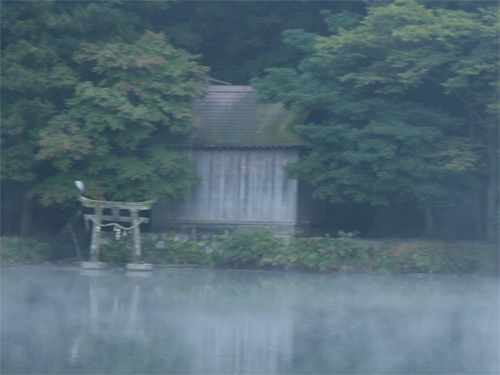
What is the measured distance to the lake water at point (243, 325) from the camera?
729 cm

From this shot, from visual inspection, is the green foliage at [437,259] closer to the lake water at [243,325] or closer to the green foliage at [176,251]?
the lake water at [243,325]

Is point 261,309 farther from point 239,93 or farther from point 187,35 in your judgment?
point 187,35

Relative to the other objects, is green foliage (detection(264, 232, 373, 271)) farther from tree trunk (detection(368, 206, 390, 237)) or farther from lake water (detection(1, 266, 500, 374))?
tree trunk (detection(368, 206, 390, 237))

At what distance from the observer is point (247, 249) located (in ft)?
50.7

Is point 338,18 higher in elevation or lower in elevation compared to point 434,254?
higher

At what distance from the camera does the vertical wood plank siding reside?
17.0m

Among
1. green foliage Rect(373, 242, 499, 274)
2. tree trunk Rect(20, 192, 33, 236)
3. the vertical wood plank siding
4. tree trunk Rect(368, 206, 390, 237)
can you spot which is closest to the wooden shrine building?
the vertical wood plank siding

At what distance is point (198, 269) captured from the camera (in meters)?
15.6

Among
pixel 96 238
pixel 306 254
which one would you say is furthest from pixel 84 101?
pixel 306 254

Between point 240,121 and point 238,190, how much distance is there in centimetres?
247

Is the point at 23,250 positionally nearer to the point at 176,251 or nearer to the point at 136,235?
the point at 136,235

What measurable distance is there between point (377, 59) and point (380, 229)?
5.42 m

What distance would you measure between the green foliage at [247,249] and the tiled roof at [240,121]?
9.99ft

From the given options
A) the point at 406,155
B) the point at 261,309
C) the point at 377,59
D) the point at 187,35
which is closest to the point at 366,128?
the point at 406,155
